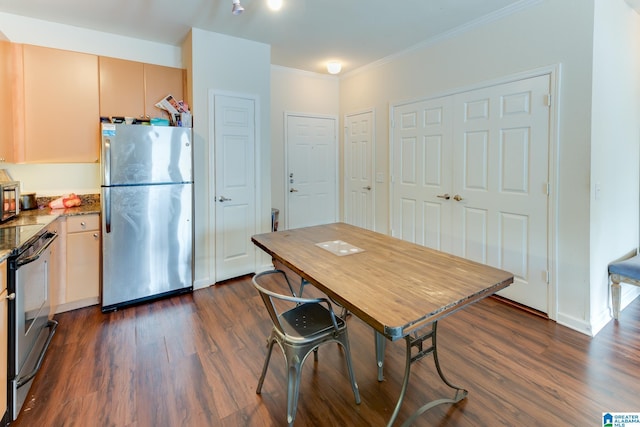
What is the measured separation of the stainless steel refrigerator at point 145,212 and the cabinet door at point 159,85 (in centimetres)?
48

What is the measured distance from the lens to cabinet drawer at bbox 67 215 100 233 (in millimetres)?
2789

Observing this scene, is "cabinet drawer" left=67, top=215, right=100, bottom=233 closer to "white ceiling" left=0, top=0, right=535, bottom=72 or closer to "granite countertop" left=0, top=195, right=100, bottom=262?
"granite countertop" left=0, top=195, right=100, bottom=262

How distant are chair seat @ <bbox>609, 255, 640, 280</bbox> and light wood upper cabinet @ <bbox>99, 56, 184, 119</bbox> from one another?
4.23m

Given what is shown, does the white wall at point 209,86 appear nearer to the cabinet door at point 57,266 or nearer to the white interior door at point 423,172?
the cabinet door at point 57,266

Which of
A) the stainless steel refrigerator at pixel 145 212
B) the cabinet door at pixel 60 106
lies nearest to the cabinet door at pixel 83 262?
the stainless steel refrigerator at pixel 145 212

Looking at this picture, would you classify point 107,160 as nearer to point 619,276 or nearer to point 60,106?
point 60,106

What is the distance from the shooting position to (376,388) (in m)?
1.89

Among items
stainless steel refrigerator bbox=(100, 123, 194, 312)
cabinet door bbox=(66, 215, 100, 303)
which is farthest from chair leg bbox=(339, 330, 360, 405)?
cabinet door bbox=(66, 215, 100, 303)

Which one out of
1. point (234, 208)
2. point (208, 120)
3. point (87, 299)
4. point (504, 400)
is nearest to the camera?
point (504, 400)

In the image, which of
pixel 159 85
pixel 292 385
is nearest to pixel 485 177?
pixel 292 385

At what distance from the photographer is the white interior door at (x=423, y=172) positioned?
3.43m

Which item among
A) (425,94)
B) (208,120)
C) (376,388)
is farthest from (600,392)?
(208,120)

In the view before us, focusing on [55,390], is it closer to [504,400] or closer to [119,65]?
[504,400]

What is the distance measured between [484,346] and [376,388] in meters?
0.94
